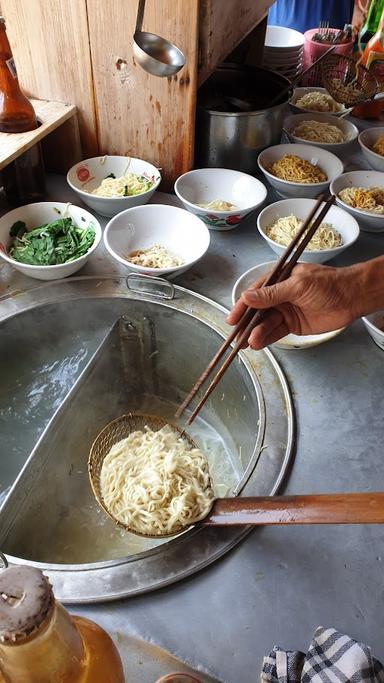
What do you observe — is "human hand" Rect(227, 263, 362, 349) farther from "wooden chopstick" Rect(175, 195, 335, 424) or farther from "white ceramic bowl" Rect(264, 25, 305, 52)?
"white ceramic bowl" Rect(264, 25, 305, 52)

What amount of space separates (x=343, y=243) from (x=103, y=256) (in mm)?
1117

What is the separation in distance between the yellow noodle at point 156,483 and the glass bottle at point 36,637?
736 millimetres

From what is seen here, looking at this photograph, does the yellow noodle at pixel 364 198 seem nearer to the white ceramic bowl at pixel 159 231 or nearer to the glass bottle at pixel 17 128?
the white ceramic bowl at pixel 159 231

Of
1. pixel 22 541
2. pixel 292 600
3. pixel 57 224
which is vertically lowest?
pixel 22 541

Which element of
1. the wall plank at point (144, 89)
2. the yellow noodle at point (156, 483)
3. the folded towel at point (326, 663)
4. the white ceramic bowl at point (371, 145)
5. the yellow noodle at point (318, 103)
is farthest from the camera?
the yellow noodle at point (318, 103)

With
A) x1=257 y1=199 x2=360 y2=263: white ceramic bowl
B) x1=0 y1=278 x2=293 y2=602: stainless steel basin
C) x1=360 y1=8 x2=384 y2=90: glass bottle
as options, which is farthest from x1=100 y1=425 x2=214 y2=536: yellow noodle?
x1=360 y1=8 x2=384 y2=90: glass bottle

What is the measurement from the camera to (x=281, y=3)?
17.7 ft

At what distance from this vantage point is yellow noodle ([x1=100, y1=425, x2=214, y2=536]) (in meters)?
1.51

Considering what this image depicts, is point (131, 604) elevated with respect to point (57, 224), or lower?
lower

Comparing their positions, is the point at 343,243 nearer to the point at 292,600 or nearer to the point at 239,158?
the point at 239,158

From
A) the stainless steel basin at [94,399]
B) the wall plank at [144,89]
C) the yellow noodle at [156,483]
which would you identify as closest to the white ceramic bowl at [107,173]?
the wall plank at [144,89]

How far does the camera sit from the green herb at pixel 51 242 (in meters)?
2.12

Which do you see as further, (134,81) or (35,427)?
(134,81)

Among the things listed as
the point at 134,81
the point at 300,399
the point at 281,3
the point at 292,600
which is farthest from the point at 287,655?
the point at 281,3
